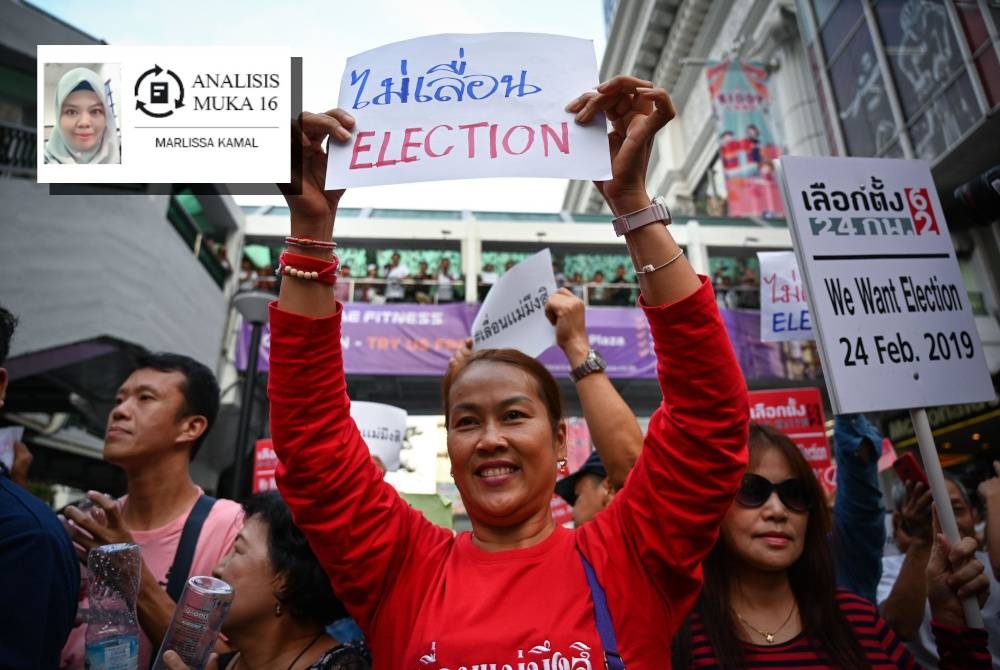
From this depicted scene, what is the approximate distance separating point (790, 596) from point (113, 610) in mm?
1898

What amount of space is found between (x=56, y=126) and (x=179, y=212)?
10.7m

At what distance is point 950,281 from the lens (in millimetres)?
2494

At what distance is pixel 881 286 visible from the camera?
2.42 m

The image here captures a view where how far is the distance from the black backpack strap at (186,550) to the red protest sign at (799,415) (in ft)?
14.7

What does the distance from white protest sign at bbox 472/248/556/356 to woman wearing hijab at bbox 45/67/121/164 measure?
187 centimetres

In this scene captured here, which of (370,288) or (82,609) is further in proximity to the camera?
(370,288)

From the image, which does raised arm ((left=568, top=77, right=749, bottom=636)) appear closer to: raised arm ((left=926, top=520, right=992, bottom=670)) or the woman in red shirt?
the woman in red shirt

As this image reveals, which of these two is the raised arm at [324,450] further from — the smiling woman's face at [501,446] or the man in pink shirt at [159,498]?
the man in pink shirt at [159,498]

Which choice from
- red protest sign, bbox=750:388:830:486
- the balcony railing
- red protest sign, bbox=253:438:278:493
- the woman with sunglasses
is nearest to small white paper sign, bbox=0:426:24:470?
red protest sign, bbox=253:438:278:493

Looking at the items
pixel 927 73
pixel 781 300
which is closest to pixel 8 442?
pixel 781 300

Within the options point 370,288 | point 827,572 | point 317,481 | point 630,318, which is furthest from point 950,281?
point 370,288

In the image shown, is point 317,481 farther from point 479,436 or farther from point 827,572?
point 827,572

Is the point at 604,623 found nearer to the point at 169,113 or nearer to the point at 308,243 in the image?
the point at 308,243

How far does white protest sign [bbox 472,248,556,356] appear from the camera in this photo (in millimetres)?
3199
